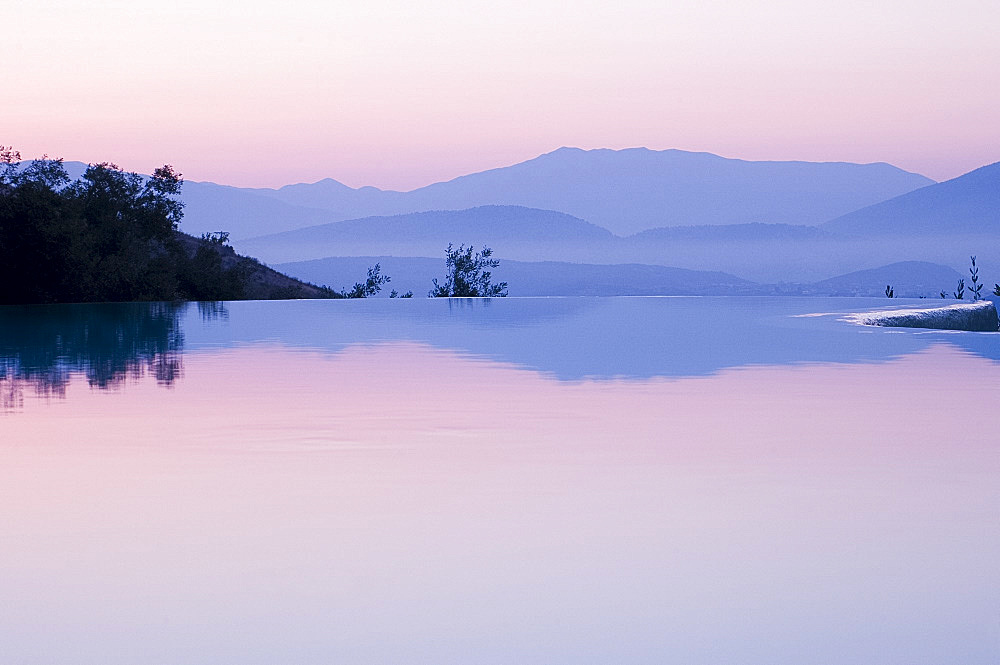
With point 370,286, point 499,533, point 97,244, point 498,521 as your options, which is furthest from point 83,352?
point 370,286

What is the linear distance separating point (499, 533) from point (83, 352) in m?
13.9

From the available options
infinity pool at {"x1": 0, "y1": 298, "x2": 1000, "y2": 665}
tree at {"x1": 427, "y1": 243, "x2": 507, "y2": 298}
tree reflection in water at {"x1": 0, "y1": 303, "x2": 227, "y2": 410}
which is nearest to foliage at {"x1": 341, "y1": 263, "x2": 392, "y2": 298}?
tree at {"x1": 427, "y1": 243, "x2": 507, "y2": 298}

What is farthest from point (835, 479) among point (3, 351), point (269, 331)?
point (269, 331)

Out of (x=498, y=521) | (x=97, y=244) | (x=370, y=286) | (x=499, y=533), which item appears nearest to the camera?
(x=499, y=533)

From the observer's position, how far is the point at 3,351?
18.8m

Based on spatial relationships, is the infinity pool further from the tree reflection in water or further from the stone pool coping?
the stone pool coping

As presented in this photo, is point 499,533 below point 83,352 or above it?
below

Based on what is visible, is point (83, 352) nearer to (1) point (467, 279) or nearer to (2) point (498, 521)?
(2) point (498, 521)

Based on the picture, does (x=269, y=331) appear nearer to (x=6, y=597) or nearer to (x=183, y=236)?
(x=6, y=597)

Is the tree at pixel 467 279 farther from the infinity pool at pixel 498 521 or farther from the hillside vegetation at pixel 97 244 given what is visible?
the infinity pool at pixel 498 521

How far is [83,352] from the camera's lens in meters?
18.5

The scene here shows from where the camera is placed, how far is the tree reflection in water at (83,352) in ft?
A: 44.9

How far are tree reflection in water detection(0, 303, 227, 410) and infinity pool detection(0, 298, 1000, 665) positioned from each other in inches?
9.1

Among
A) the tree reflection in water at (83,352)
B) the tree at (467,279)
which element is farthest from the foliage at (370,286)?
the tree reflection in water at (83,352)
